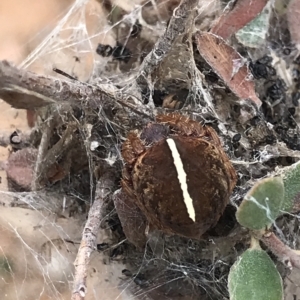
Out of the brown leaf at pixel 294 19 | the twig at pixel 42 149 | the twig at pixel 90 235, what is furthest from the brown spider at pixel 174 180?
the brown leaf at pixel 294 19

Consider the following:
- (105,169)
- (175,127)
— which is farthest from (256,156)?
(105,169)

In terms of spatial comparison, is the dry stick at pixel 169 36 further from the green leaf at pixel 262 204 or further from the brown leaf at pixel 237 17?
the green leaf at pixel 262 204

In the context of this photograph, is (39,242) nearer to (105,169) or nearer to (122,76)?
(105,169)

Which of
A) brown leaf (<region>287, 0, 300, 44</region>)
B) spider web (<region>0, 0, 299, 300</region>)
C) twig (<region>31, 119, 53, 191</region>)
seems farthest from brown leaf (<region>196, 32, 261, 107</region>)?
twig (<region>31, 119, 53, 191</region>)

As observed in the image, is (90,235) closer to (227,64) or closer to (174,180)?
(174,180)

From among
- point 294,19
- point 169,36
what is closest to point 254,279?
point 169,36
